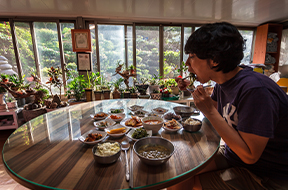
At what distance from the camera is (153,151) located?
90 centimetres

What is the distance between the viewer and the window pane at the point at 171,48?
4.32 meters

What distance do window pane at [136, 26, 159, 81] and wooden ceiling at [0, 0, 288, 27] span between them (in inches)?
12.3

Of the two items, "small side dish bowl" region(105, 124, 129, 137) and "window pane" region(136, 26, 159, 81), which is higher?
"window pane" region(136, 26, 159, 81)

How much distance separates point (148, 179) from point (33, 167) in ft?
2.01

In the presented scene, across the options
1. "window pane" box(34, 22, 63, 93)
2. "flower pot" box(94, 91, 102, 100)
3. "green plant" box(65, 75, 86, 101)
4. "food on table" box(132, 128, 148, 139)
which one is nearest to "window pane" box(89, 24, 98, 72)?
"green plant" box(65, 75, 86, 101)

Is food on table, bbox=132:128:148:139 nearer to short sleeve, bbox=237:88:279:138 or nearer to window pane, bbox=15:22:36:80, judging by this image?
short sleeve, bbox=237:88:279:138

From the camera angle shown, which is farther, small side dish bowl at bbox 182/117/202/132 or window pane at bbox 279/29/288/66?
window pane at bbox 279/29/288/66

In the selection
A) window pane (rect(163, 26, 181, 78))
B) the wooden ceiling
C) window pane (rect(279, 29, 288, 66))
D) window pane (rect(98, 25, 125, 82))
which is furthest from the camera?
window pane (rect(279, 29, 288, 66))

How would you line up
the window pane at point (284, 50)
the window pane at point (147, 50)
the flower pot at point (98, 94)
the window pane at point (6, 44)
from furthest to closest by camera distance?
1. the window pane at point (284, 50)
2. the window pane at point (147, 50)
3. the window pane at point (6, 44)
4. the flower pot at point (98, 94)

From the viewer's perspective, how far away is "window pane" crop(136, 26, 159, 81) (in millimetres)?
4211

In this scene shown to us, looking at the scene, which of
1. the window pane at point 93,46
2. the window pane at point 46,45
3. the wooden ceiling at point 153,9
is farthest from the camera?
the window pane at point 93,46

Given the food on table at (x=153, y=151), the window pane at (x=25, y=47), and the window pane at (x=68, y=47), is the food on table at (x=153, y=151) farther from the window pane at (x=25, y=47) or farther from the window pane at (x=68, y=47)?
the window pane at (x=25, y=47)

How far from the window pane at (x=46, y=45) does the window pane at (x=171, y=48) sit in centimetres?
287

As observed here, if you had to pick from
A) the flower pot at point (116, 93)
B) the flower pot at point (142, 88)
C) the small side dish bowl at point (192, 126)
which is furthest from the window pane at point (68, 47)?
Answer: the small side dish bowl at point (192, 126)
